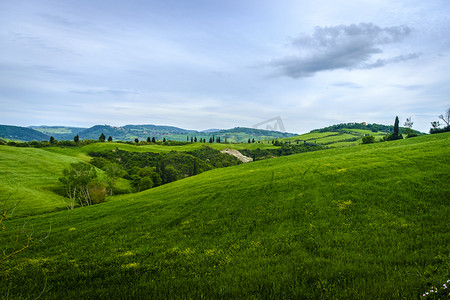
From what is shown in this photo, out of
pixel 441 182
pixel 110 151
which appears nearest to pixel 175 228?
pixel 441 182

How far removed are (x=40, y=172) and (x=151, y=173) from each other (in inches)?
2024

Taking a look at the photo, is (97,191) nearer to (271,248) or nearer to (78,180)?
(78,180)

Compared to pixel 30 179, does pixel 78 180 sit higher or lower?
higher

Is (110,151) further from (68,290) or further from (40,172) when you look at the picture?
(68,290)

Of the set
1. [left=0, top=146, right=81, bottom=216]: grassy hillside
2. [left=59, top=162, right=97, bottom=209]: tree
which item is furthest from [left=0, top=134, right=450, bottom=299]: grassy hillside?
[left=59, top=162, right=97, bottom=209]: tree

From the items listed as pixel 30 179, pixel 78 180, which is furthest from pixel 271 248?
pixel 30 179

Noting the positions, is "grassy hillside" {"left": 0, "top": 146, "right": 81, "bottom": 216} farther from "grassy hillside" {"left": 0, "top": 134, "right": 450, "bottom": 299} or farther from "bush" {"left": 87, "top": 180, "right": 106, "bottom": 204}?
"grassy hillside" {"left": 0, "top": 134, "right": 450, "bottom": 299}

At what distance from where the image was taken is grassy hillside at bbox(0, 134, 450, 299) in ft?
29.6

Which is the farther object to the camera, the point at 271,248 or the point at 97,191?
the point at 97,191

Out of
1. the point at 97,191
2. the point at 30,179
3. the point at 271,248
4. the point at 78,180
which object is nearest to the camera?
the point at 271,248

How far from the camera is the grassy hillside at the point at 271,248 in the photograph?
902 centimetres

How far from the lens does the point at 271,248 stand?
506 inches

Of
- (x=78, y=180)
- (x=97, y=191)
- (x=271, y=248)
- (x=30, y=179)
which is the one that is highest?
(x=271, y=248)

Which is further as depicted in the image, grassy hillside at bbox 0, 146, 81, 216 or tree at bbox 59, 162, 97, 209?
tree at bbox 59, 162, 97, 209
